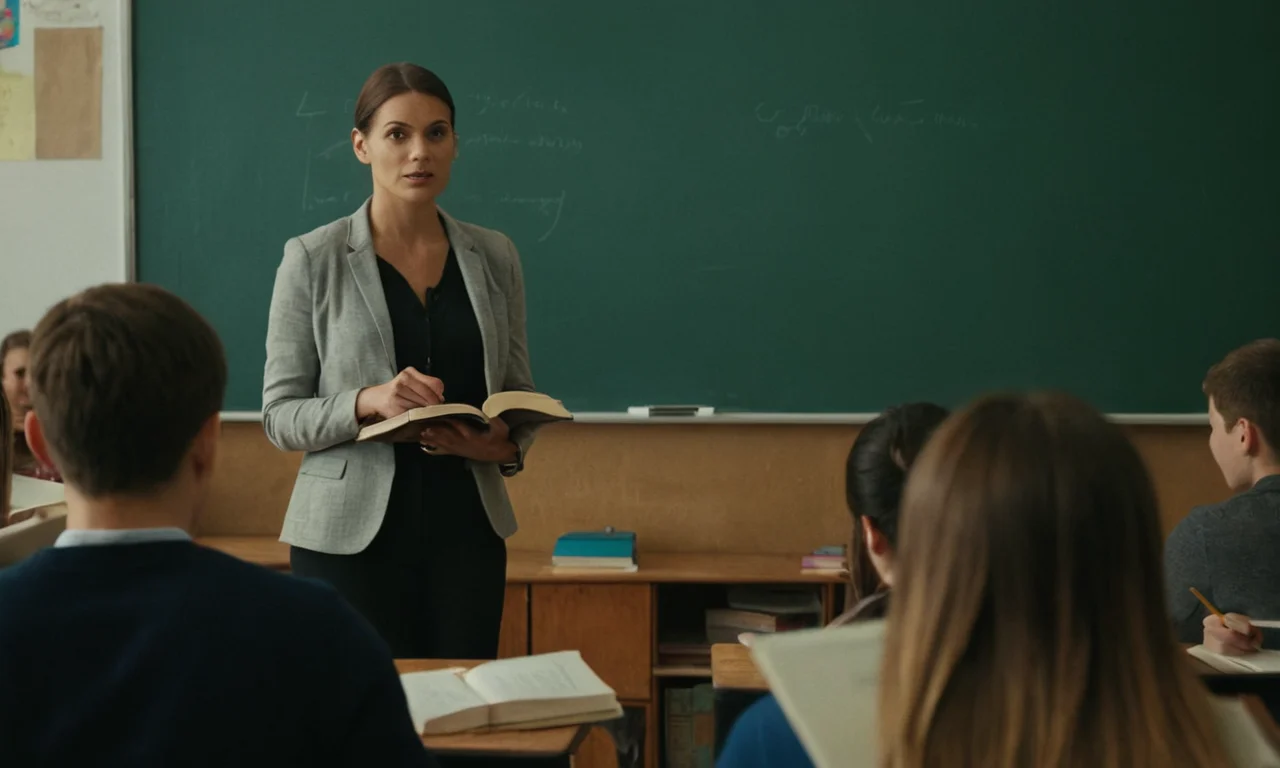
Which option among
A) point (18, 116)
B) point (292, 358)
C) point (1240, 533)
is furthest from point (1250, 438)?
point (18, 116)

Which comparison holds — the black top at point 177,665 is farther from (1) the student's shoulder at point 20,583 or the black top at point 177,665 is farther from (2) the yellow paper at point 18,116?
(2) the yellow paper at point 18,116

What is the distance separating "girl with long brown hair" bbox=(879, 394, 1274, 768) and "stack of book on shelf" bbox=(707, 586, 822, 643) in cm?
280

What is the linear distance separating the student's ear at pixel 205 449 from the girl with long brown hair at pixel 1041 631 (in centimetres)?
72

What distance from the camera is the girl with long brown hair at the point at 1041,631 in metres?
0.97

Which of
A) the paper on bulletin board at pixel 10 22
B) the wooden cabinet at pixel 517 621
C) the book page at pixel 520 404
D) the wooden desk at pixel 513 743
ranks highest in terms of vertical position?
the paper on bulletin board at pixel 10 22

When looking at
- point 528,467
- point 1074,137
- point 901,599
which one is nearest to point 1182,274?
point 1074,137

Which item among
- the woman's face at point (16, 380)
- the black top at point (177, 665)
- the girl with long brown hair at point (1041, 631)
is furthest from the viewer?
the woman's face at point (16, 380)

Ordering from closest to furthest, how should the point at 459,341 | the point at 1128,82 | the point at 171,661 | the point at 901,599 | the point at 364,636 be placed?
1. the point at 901,599
2. the point at 171,661
3. the point at 364,636
4. the point at 459,341
5. the point at 1128,82

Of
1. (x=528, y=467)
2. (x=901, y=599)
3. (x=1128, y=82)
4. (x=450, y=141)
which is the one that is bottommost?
(x=528, y=467)

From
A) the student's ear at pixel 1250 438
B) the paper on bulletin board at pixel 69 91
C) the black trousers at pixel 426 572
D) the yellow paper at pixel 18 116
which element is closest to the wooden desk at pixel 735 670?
the black trousers at pixel 426 572

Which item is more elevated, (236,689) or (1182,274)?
(1182,274)

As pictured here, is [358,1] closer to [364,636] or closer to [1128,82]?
[1128,82]

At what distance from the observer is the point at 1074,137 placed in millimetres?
3906

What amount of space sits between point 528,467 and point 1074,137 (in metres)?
1.99
